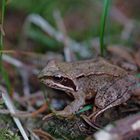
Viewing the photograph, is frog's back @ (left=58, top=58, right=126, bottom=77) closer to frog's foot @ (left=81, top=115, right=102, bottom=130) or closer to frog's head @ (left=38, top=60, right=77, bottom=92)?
frog's head @ (left=38, top=60, right=77, bottom=92)

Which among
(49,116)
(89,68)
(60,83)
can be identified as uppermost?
(89,68)

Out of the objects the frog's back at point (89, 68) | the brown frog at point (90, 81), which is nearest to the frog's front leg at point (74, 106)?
the brown frog at point (90, 81)

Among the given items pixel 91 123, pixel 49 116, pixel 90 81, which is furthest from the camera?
pixel 90 81

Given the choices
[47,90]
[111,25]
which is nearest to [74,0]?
[111,25]

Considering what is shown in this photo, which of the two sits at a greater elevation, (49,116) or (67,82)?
(67,82)

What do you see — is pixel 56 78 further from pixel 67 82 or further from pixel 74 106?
pixel 74 106

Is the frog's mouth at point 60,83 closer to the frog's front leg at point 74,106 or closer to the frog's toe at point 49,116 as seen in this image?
the frog's front leg at point 74,106

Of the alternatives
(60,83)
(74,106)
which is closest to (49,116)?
(74,106)
